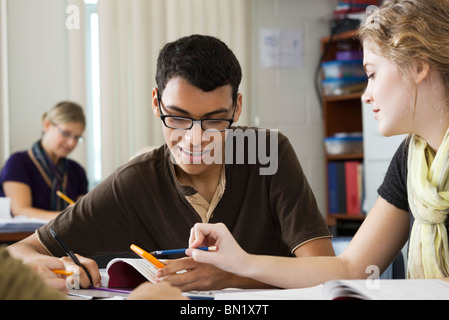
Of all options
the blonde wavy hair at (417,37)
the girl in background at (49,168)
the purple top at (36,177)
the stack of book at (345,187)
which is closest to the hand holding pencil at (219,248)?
the blonde wavy hair at (417,37)

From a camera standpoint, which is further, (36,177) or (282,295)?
(36,177)

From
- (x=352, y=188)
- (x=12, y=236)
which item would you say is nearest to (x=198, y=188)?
(x=12, y=236)

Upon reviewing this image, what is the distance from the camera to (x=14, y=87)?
3.20m

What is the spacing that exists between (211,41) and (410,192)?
0.56m

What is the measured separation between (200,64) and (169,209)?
0.35m

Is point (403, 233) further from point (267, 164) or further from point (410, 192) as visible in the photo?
point (267, 164)

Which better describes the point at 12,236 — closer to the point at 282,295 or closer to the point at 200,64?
the point at 200,64

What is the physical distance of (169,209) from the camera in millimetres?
1418

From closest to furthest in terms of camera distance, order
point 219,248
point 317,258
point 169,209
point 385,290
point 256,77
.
→ point 385,290 → point 219,248 → point 317,258 → point 169,209 → point 256,77

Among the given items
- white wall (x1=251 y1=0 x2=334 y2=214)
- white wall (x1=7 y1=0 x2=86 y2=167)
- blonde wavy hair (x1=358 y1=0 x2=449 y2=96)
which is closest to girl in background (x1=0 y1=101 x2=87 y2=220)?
white wall (x1=7 y1=0 x2=86 y2=167)

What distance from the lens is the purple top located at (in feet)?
9.96

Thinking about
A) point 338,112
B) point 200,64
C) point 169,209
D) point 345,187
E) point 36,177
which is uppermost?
point 200,64

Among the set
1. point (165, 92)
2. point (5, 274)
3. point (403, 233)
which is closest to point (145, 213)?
point (165, 92)
